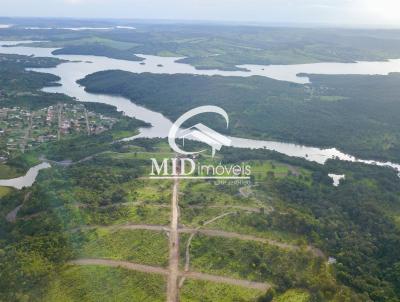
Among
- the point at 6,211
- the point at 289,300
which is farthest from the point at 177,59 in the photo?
the point at 289,300

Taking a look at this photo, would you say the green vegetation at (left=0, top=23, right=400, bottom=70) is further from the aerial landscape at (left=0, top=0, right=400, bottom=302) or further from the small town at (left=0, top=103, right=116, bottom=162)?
the small town at (left=0, top=103, right=116, bottom=162)

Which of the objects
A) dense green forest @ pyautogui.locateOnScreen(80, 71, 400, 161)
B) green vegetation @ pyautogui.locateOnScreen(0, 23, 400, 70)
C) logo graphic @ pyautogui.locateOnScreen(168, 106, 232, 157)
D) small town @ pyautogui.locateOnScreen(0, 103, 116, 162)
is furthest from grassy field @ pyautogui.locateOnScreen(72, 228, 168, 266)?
green vegetation @ pyautogui.locateOnScreen(0, 23, 400, 70)

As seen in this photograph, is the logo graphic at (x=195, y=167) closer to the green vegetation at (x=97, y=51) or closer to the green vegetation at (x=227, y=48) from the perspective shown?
the green vegetation at (x=227, y=48)

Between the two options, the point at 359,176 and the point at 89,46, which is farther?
the point at 89,46

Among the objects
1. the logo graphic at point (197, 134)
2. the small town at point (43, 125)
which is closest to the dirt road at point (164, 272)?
the logo graphic at point (197, 134)

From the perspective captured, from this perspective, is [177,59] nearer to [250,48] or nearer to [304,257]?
[250,48]

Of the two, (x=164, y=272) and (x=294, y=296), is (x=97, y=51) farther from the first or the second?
(x=294, y=296)
